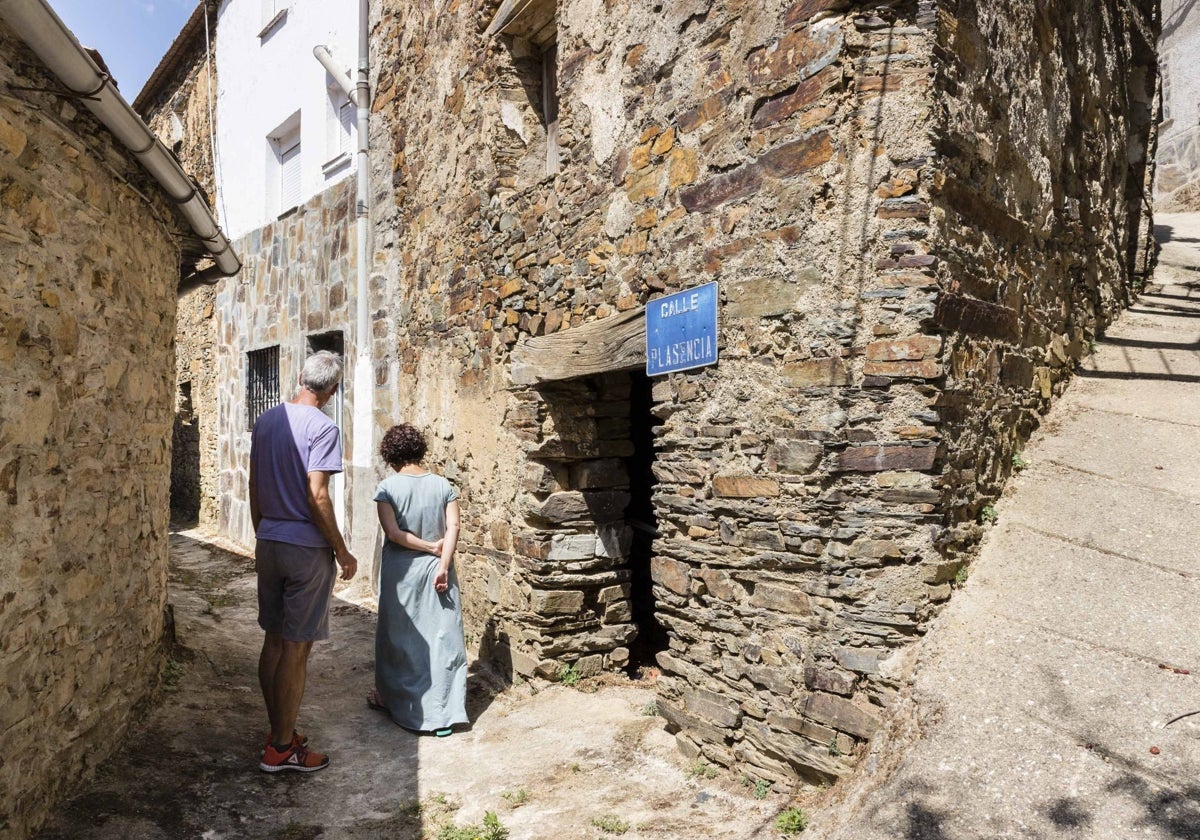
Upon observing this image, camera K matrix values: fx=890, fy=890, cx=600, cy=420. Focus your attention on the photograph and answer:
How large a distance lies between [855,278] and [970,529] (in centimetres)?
107

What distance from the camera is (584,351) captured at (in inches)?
180

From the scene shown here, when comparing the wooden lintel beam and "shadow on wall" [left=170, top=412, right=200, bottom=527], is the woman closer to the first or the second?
the wooden lintel beam

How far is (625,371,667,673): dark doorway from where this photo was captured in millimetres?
5703

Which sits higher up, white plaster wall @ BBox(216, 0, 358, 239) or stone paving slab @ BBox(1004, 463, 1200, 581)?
white plaster wall @ BBox(216, 0, 358, 239)

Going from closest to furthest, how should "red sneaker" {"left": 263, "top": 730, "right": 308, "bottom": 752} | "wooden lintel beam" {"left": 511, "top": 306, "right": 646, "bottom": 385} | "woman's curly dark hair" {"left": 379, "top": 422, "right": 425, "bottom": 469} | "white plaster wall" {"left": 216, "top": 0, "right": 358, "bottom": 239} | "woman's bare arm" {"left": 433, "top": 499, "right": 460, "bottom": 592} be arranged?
1. "red sneaker" {"left": 263, "top": 730, "right": 308, "bottom": 752}
2. "wooden lintel beam" {"left": 511, "top": 306, "right": 646, "bottom": 385}
3. "woman's bare arm" {"left": 433, "top": 499, "right": 460, "bottom": 592}
4. "woman's curly dark hair" {"left": 379, "top": 422, "right": 425, "bottom": 469}
5. "white plaster wall" {"left": 216, "top": 0, "right": 358, "bottom": 239}

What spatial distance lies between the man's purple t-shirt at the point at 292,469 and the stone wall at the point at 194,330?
797 centimetres

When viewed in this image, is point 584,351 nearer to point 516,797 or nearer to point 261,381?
point 516,797

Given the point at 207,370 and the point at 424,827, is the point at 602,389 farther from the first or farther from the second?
the point at 207,370

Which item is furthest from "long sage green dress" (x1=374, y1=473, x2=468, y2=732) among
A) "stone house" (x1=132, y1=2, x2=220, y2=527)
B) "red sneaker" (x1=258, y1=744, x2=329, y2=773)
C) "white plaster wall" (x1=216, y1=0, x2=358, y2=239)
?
"stone house" (x1=132, y1=2, x2=220, y2=527)

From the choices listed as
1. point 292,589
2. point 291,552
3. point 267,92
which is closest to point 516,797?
point 292,589

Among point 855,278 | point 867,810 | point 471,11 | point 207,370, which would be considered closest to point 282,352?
point 207,370

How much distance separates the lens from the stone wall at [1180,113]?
41.2 feet

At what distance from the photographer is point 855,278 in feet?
10.5

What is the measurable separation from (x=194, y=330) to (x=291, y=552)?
9337 mm
